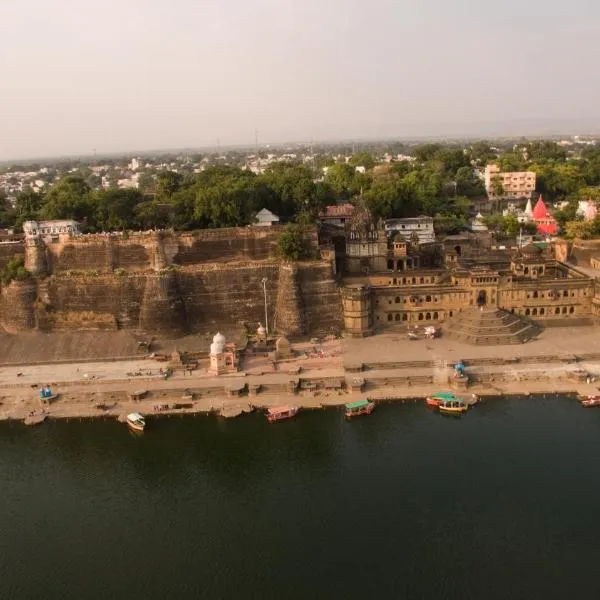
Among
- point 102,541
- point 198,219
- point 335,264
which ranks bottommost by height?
point 102,541

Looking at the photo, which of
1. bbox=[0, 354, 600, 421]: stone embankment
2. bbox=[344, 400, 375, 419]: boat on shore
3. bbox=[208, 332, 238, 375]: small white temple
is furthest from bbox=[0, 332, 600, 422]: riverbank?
bbox=[344, 400, 375, 419]: boat on shore

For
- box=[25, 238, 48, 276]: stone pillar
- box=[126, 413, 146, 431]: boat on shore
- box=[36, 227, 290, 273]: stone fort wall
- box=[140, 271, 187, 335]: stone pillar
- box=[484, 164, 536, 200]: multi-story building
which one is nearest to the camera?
box=[126, 413, 146, 431]: boat on shore

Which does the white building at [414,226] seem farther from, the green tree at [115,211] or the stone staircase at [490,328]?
the green tree at [115,211]

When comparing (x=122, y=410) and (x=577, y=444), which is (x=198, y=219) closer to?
(x=122, y=410)

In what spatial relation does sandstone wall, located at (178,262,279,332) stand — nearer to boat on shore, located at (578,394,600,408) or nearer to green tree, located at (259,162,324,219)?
green tree, located at (259,162,324,219)

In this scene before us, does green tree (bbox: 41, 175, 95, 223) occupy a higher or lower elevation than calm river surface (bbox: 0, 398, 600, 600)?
higher

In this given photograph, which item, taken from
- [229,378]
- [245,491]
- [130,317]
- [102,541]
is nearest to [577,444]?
[245,491]
